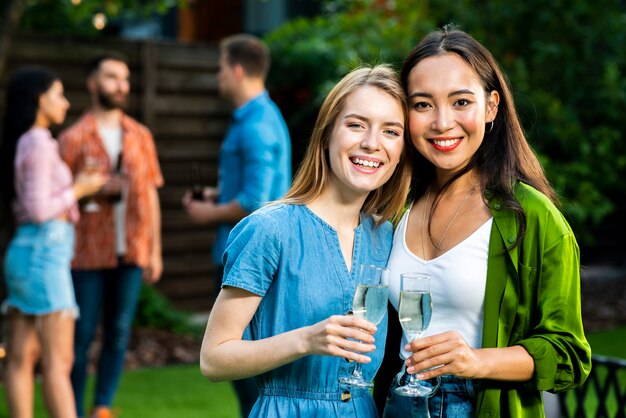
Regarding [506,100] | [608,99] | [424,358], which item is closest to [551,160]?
[608,99]

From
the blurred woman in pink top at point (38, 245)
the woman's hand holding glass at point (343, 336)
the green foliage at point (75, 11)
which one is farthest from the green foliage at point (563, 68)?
the woman's hand holding glass at point (343, 336)

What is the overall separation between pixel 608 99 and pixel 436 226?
627 centimetres

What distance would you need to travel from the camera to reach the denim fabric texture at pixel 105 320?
570 centimetres

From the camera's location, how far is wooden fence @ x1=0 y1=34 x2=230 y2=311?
28.8 ft

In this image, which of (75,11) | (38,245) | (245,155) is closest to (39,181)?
(38,245)

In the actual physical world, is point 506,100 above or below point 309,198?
above

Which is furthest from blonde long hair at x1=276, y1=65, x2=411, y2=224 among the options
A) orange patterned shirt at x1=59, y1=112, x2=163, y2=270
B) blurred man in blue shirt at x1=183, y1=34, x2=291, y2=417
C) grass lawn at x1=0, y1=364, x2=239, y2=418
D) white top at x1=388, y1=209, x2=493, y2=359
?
grass lawn at x1=0, y1=364, x2=239, y2=418

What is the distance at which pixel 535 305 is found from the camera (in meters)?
2.61

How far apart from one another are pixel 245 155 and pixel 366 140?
8.58 feet

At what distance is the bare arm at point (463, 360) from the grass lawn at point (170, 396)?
3.84 meters

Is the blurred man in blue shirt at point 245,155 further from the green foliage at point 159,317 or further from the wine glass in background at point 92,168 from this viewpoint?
the green foliage at point 159,317

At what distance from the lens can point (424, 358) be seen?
241 centimetres

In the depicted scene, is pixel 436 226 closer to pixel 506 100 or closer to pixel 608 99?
pixel 506 100

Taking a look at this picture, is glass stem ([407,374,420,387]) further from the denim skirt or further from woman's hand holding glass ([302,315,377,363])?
the denim skirt
